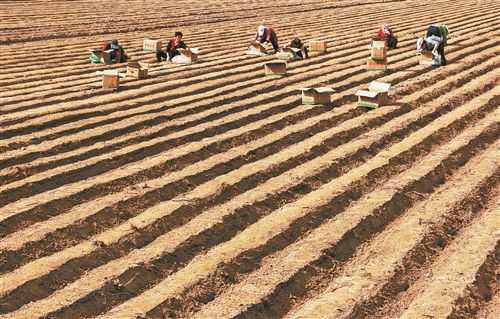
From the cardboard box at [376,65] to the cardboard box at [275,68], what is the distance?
1247mm

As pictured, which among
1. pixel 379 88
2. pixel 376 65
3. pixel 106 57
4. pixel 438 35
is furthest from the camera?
pixel 106 57

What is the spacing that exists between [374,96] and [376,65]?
2.02m

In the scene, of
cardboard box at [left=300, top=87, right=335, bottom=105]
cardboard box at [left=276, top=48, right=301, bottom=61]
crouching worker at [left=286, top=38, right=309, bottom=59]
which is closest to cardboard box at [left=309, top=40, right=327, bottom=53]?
crouching worker at [left=286, top=38, right=309, bottom=59]

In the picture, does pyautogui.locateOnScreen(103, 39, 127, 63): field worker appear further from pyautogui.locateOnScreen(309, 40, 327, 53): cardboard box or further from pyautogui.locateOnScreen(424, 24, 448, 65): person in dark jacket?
pyautogui.locateOnScreen(424, 24, 448, 65): person in dark jacket

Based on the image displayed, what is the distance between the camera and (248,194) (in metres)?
4.90

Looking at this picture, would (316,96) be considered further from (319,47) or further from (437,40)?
(319,47)

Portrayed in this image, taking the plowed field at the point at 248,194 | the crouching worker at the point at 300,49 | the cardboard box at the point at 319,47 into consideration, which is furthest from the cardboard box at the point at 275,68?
the cardboard box at the point at 319,47

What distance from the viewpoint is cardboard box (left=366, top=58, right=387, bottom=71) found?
883 cm

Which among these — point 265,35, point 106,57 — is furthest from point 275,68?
point 106,57

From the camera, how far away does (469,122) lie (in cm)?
656

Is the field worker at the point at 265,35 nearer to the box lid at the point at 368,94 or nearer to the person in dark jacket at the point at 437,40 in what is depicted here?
the person in dark jacket at the point at 437,40

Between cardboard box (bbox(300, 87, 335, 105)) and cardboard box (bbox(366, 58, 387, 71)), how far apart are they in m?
1.97

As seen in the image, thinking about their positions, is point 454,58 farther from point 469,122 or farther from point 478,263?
point 478,263

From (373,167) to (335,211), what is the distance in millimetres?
907
